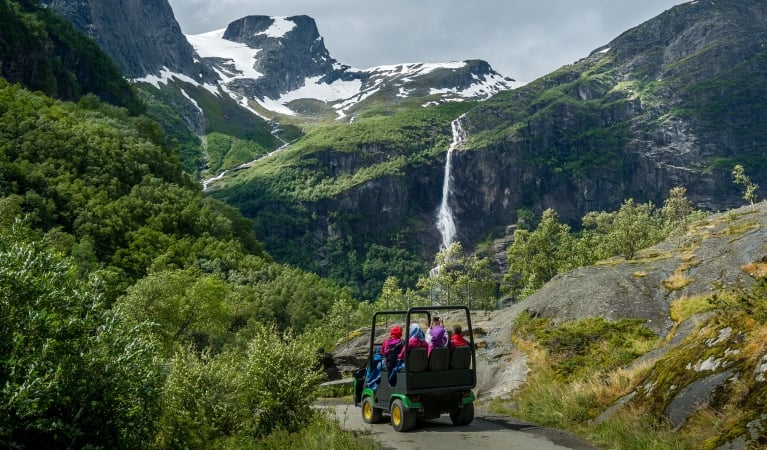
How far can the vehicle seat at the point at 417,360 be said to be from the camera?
13.4 meters

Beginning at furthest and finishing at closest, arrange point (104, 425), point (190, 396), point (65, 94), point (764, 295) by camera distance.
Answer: point (65, 94)
point (190, 396)
point (764, 295)
point (104, 425)

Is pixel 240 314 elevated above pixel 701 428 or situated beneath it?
situated beneath

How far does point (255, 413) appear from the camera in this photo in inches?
504

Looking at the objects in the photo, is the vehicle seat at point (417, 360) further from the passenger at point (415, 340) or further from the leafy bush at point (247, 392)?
the leafy bush at point (247, 392)

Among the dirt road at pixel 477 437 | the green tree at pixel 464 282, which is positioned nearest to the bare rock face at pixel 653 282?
the dirt road at pixel 477 437

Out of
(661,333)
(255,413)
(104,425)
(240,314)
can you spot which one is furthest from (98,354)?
(240,314)

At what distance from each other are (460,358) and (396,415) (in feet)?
7.58

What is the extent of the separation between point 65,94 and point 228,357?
147 metres

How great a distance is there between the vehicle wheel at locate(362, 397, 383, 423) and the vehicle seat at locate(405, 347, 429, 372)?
250 centimetres

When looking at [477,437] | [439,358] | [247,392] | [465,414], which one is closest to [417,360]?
[439,358]

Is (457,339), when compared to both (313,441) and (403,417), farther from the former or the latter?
(313,441)

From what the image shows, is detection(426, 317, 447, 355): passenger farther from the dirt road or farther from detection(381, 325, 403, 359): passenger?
the dirt road

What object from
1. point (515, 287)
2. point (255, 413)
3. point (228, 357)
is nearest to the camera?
point (255, 413)

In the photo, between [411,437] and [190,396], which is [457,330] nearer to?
[411,437]
